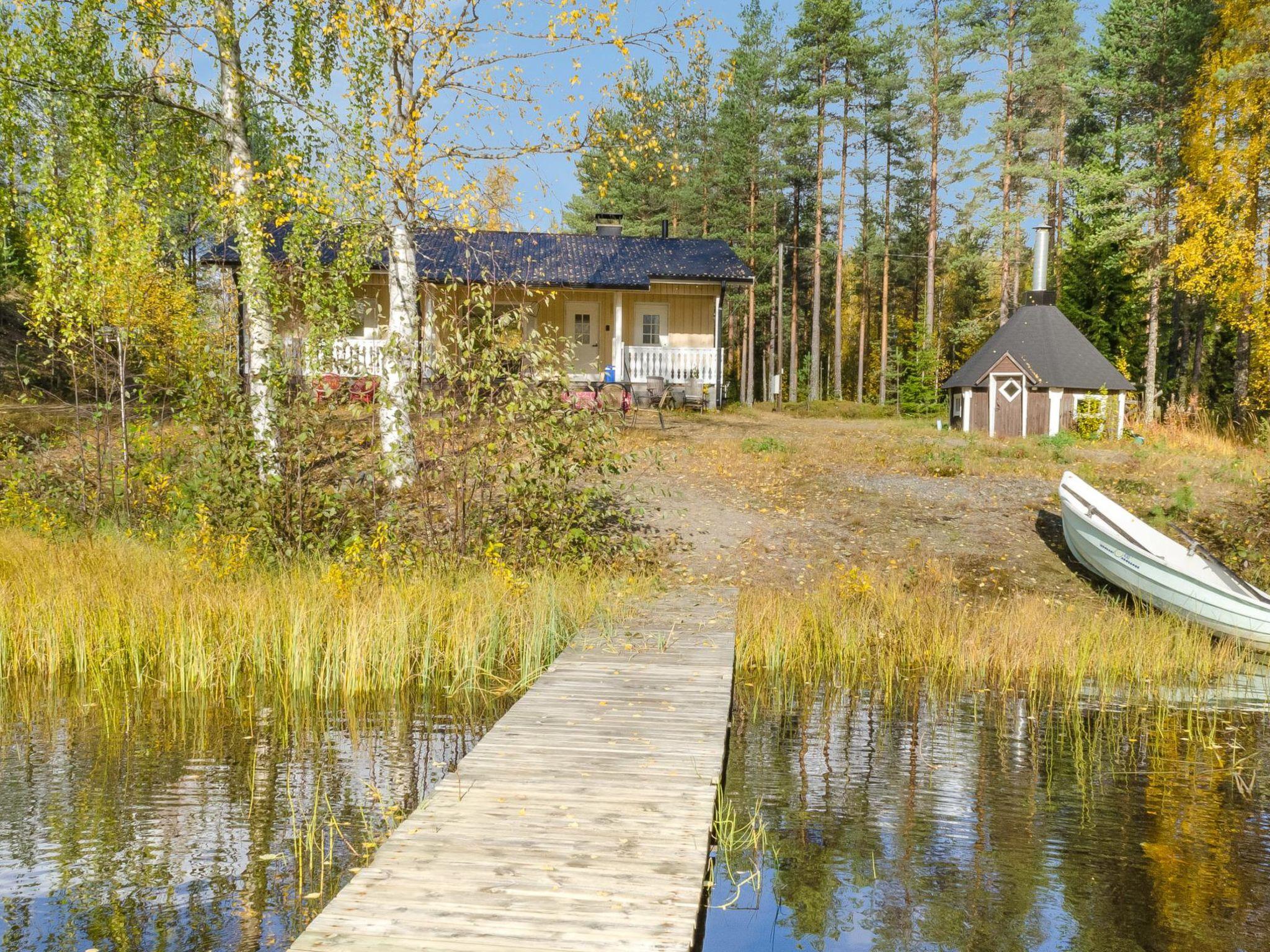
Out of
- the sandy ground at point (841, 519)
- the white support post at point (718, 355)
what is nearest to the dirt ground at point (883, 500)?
the sandy ground at point (841, 519)

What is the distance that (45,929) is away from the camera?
3.95 metres

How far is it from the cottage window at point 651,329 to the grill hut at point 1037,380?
26.3ft

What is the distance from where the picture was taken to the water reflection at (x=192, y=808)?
13.4ft

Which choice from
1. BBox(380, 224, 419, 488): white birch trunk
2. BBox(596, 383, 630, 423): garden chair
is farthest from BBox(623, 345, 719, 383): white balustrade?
BBox(380, 224, 419, 488): white birch trunk

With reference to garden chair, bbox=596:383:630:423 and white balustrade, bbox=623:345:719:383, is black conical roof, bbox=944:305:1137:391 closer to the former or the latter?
white balustrade, bbox=623:345:719:383

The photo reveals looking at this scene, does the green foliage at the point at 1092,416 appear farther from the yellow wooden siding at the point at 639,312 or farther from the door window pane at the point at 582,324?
the door window pane at the point at 582,324

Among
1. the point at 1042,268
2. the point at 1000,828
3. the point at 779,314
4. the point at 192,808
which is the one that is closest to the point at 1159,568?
the point at 1000,828

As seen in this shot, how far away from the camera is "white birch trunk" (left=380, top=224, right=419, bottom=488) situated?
31.9 feet

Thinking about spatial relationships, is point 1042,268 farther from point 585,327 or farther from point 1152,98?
point 585,327

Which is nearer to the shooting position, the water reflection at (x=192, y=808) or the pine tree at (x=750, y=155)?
the water reflection at (x=192, y=808)

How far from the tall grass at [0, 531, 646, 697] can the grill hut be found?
56.1 ft

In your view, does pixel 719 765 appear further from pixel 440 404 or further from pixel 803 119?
pixel 803 119

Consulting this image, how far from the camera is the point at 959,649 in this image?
27.2ft

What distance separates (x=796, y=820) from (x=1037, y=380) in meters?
19.8
